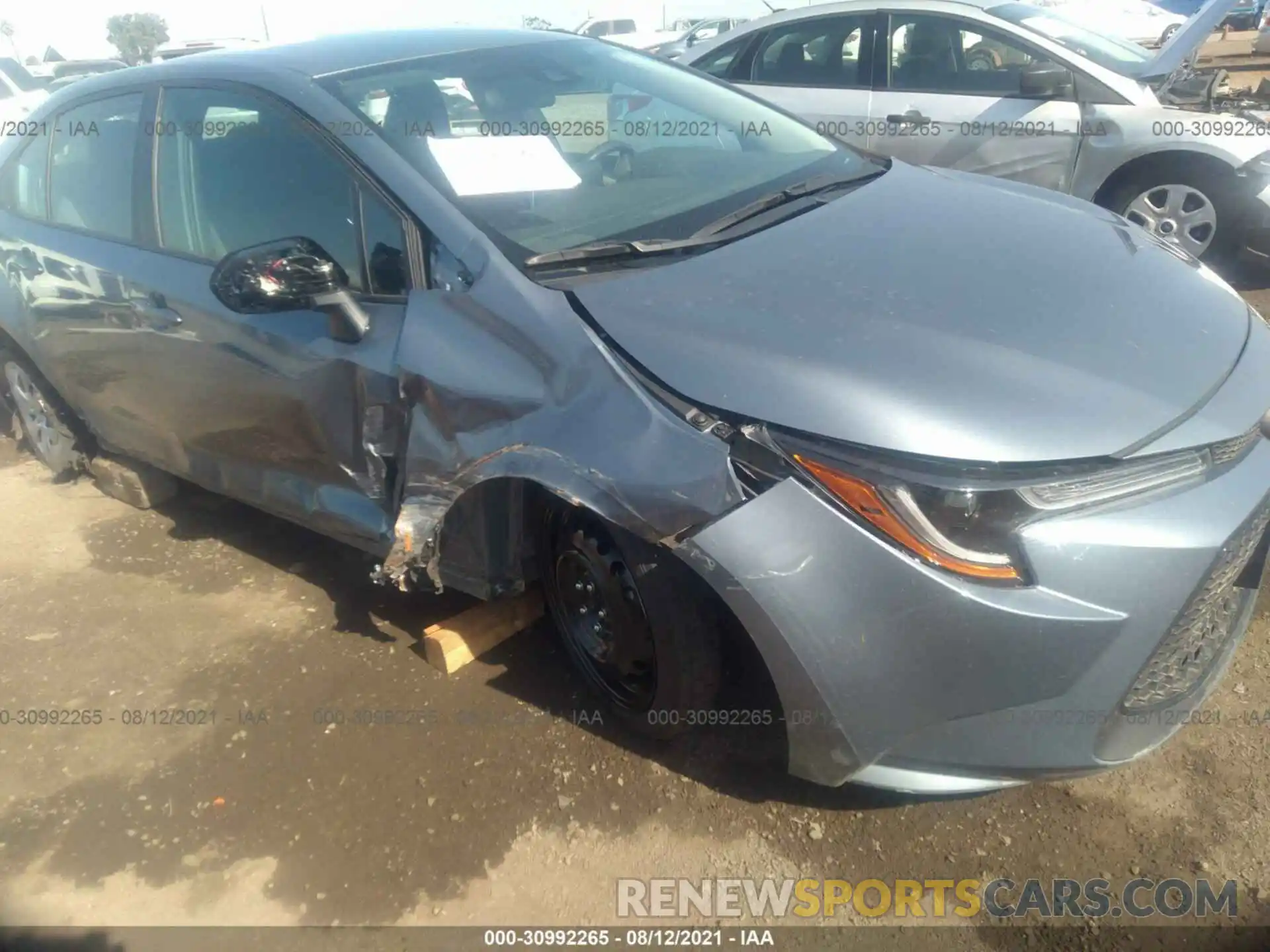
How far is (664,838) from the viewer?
89.7 inches

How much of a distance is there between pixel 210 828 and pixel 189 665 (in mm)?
781

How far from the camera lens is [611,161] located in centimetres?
279

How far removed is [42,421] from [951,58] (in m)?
5.03

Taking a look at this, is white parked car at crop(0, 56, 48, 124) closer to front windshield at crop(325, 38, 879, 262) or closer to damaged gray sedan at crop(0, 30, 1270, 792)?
damaged gray sedan at crop(0, 30, 1270, 792)

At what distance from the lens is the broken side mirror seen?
2.37m

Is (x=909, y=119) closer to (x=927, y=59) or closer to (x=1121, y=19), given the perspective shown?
(x=927, y=59)

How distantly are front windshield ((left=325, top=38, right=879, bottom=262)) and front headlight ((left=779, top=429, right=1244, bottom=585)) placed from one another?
945mm

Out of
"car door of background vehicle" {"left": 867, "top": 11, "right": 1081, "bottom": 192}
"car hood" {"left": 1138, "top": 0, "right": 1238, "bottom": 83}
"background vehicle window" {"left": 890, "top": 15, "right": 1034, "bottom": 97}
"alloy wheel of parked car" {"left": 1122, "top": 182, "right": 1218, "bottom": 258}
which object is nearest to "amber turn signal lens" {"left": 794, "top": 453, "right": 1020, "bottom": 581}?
"car hood" {"left": 1138, "top": 0, "right": 1238, "bottom": 83}

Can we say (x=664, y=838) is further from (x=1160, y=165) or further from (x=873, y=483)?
(x=1160, y=165)

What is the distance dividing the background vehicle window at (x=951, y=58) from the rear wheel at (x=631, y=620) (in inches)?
167

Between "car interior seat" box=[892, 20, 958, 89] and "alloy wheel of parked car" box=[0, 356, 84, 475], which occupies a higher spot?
"car interior seat" box=[892, 20, 958, 89]

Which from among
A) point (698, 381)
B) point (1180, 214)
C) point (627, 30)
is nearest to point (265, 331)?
point (698, 381)

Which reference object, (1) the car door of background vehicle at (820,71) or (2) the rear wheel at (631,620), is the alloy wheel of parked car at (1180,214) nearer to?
(1) the car door of background vehicle at (820,71)

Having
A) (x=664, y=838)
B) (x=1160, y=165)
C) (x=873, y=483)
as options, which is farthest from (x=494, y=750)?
(x=1160, y=165)
